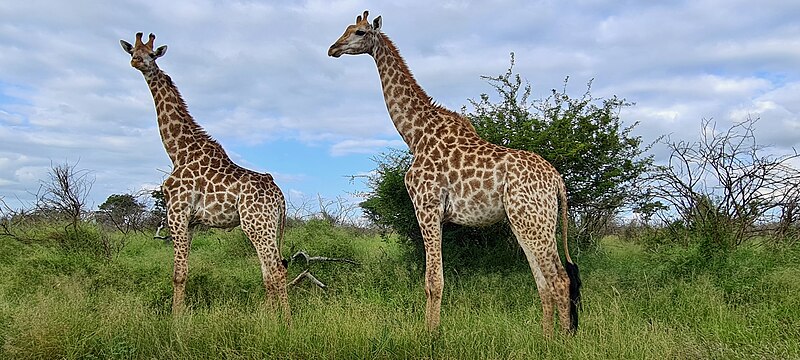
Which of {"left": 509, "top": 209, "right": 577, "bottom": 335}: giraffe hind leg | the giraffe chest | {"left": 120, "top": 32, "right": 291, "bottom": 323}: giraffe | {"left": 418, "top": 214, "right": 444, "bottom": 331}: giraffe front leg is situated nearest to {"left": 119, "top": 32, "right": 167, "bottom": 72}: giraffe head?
{"left": 120, "top": 32, "right": 291, "bottom": 323}: giraffe

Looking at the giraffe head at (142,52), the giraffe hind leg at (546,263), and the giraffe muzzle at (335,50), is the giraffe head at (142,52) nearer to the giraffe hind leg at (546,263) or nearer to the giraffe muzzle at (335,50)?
the giraffe muzzle at (335,50)

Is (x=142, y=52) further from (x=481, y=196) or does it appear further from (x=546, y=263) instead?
(x=546, y=263)

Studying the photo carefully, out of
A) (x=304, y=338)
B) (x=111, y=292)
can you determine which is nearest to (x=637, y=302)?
(x=304, y=338)

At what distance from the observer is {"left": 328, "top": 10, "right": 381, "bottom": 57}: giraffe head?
7133mm

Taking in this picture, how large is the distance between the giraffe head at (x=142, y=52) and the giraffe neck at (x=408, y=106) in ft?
8.71

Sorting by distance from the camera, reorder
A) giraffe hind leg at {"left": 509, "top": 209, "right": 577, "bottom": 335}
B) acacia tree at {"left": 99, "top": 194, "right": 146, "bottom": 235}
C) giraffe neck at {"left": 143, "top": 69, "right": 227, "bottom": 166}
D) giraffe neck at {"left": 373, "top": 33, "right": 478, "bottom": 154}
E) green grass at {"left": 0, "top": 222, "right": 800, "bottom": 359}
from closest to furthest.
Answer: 1. green grass at {"left": 0, "top": 222, "right": 800, "bottom": 359}
2. giraffe hind leg at {"left": 509, "top": 209, "right": 577, "bottom": 335}
3. giraffe neck at {"left": 373, "top": 33, "right": 478, "bottom": 154}
4. giraffe neck at {"left": 143, "top": 69, "right": 227, "bottom": 166}
5. acacia tree at {"left": 99, "top": 194, "right": 146, "bottom": 235}

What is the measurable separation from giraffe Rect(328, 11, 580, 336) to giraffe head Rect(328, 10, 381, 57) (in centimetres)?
1

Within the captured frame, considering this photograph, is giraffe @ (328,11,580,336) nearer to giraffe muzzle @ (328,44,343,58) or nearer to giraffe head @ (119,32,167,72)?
giraffe muzzle @ (328,44,343,58)

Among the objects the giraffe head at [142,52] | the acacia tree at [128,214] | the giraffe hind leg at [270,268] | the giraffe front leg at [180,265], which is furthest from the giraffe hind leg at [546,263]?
the acacia tree at [128,214]

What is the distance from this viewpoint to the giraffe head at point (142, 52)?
7.73 metres

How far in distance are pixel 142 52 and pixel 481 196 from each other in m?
4.32

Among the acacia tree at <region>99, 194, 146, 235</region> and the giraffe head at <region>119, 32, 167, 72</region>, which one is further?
the acacia tree at <region>99, 194, 146, 235</region>

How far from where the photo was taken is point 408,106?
23.6 feet

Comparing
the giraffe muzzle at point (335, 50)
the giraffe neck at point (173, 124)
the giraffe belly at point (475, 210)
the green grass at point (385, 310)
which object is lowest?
the green grass at point (385, 310)
